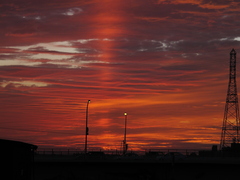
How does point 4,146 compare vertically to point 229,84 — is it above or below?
below

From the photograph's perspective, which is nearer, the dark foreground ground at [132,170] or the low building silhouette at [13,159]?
the low building silhouette at [13,159]

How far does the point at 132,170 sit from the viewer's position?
75938 mm

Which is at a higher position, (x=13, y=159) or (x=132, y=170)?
(x=13, y=159)

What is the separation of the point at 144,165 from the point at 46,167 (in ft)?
51.8

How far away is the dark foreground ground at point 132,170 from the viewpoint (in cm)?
7331

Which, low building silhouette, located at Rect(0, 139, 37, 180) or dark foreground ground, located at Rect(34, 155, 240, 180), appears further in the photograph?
dark foreground ground, located at Rect(34, 155, 240, 180)

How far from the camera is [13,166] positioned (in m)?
48.7

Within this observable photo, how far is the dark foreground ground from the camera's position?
7331 centimetres

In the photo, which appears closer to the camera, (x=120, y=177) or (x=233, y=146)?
(x=120, y=177)

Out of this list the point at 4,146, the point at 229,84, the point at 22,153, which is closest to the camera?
the point at 4,146

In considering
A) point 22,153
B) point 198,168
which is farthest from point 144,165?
point 22,153

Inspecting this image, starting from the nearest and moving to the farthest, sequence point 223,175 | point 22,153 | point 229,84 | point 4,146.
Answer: point 4,146 → point 22,153 → point 223,175 → point 229,84

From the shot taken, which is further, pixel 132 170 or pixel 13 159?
pixel 132 170

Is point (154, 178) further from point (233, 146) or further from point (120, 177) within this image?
point (233, 146)
